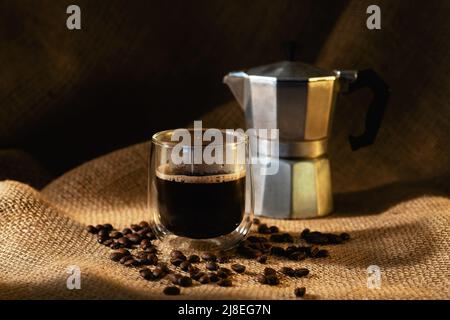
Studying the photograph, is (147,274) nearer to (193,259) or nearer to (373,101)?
(193,259)

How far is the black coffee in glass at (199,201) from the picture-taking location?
1.08 metres

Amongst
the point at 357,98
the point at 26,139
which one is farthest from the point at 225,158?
the point at 26,139

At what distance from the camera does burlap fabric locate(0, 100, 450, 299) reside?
0.93 metres

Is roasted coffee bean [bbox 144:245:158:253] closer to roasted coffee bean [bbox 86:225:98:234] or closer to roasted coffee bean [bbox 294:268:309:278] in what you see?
roasted coffee bean [bbox 86:225:98:234]

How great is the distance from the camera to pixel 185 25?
160 centimetres

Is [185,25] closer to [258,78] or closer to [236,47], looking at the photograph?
[236,47]

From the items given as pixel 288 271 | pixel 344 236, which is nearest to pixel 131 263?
pixel 288 271

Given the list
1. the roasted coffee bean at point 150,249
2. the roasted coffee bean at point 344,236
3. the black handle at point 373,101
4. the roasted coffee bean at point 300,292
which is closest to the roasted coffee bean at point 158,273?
the roasted coffee bean at point 150,249

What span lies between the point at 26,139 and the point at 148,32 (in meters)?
0.37

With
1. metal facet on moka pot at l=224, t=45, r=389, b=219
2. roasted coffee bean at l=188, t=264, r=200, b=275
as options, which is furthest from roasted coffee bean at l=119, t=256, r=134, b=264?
metal facet on moka pot at l=224, t=45, r=389, b=219

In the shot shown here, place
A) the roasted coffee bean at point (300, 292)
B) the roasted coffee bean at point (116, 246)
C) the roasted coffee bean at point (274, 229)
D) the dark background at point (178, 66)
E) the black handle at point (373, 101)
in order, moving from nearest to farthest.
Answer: the roasted coffee bean at point (300, 292)
the roasted coffee bean at point (116, 246)
the roasted coffee bean at point (274, 229)
the black handle at point (373, 101)
the dark background at point (178, 66)

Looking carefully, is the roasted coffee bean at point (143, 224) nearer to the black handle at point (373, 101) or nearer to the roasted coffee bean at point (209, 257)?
the roasted coffee bean at point (209, 257)

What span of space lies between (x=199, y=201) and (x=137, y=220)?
26cm

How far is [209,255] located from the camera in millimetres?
1074
